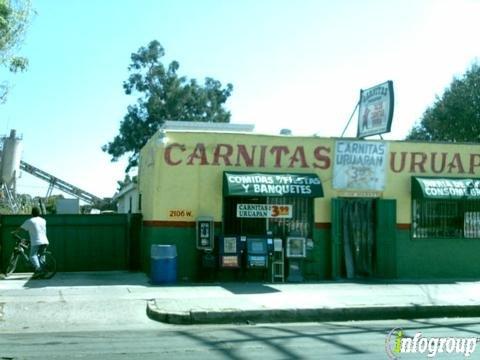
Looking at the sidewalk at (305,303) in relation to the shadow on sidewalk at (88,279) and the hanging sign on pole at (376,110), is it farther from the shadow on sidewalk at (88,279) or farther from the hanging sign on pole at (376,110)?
the hanging sign on pole at (376,110)

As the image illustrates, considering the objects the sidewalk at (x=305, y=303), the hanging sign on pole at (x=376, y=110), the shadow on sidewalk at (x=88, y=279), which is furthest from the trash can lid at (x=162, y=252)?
the hanging sign on pole at (x=376, y=110)

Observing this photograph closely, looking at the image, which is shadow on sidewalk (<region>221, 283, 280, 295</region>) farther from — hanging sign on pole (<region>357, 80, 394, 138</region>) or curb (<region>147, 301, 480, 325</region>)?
hanging sign on pole (<region>357, 80, 394, 138</region>)

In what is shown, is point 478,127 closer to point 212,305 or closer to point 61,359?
point 212,305

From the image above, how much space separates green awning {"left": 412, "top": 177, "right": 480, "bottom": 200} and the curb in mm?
4828

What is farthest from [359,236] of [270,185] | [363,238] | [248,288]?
[248,288]

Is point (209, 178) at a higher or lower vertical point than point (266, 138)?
lower

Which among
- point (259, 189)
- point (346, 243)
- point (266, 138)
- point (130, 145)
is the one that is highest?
point (130, 145)

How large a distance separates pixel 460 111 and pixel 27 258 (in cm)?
3255

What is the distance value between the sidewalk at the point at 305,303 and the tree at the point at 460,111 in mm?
27696

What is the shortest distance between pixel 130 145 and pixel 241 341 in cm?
4062

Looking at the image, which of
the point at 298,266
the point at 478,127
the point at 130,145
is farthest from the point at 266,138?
the point at 130,145

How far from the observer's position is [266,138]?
17.1 m

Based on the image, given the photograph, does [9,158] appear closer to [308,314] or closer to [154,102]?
[308,314]

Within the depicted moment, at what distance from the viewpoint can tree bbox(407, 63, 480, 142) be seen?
4112 centimetres
